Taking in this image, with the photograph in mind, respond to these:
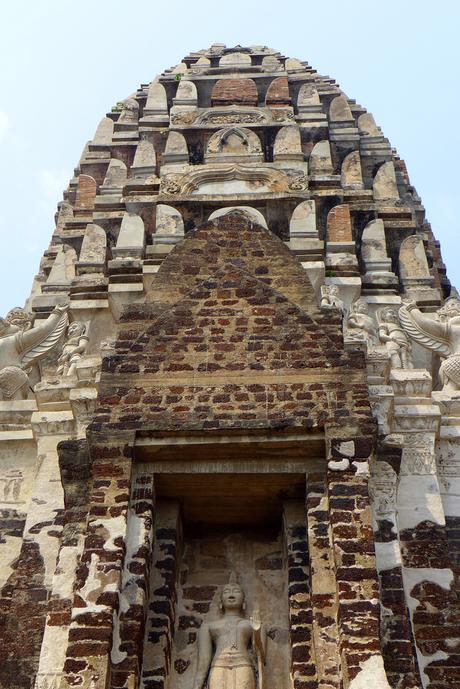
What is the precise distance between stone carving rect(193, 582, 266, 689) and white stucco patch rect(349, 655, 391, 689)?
3.75 feet

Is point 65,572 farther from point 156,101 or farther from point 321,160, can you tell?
point 156,101

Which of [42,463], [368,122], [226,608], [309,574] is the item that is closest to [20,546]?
[42,463]

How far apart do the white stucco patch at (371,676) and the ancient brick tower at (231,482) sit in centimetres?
1

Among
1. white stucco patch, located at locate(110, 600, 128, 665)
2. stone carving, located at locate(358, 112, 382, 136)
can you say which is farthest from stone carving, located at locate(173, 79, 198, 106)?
white stucco patch, located at locate(110, 600, 128, 665)

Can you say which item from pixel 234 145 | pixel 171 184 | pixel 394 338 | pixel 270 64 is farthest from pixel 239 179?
pixel 270 64

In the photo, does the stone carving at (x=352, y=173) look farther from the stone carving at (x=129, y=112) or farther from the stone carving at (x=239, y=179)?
the stone carving at (x=129, y=112)

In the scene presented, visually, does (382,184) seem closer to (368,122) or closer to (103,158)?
(368,122)

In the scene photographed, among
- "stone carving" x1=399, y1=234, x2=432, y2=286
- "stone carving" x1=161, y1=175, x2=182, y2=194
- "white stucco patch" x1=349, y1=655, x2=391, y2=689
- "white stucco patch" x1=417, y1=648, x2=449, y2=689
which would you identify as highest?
"stone carving" x1=161, y1=175, x2=182, y2=194

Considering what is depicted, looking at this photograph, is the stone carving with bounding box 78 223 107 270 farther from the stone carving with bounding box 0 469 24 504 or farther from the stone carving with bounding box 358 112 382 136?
the stone carving with bounding box 358 112 382 136

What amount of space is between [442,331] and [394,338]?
2.04 feet

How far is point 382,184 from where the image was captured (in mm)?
18172

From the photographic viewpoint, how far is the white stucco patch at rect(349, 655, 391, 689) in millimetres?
8172

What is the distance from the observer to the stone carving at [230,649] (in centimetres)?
909

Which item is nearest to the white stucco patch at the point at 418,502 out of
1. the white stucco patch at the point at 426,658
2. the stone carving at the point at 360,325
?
the white stucco patch at the point at 426,658
